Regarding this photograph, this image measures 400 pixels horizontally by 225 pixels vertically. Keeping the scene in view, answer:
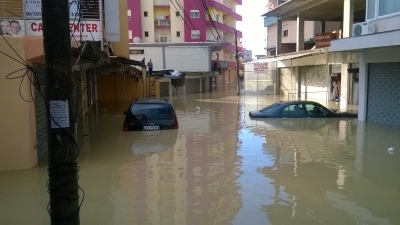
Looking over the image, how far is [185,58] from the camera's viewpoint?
4562 centimetres

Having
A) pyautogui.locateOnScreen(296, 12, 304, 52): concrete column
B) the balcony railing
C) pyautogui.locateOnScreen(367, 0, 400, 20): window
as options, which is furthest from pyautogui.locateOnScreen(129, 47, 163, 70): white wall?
pyautogui.locateOnScreen(367, 0, 400, 20): window

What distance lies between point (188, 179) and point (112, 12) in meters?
9.09

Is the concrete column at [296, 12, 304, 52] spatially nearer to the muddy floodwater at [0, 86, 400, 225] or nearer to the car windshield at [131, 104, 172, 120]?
the muddy floodwater at [0, 86, 400, 225]

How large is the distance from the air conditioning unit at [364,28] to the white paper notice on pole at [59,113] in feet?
43.5

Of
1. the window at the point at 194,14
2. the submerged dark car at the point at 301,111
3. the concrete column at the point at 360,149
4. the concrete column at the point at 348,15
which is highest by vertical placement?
the window at the point at 194,14

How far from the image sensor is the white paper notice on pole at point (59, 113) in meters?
3.25

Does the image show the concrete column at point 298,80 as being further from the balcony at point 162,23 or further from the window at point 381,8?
the balcony at point 162,23

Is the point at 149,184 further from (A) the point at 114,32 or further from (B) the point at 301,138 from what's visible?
(A) the point at 114,32

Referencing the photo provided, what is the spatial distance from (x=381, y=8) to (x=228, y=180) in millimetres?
9858

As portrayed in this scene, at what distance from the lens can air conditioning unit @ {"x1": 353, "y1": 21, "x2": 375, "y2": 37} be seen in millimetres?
13844

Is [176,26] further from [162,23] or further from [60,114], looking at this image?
[60,114]

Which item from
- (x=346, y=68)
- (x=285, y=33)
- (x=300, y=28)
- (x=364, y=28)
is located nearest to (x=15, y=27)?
(x=364, y=28)

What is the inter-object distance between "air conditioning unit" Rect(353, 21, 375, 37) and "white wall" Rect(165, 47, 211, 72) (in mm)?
31447

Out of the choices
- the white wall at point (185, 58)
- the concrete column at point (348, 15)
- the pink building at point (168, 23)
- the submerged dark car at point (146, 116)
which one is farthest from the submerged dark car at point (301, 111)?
the pink building at point (168, 23)
